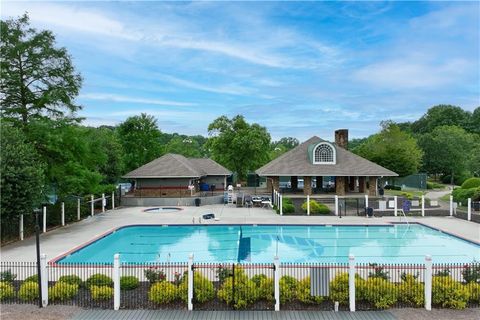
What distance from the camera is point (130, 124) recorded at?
172 feet

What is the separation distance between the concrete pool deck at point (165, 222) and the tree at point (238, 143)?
18.1 metres

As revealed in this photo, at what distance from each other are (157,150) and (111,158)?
49.4ft

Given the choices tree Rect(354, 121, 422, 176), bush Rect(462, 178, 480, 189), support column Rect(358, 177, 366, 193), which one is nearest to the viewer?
bush Rect(462, 178, 480, 189)

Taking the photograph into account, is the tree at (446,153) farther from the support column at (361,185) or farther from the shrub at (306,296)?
the shrub at (306,296)

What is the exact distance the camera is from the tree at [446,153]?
2479 inches

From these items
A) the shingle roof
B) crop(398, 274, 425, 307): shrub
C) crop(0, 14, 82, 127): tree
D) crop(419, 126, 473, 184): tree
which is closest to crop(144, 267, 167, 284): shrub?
crop(398, 274, 425, 307): shrub

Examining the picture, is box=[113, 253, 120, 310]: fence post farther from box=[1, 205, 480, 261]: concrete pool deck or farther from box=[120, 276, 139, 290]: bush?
box=[1, 205, 480, 261]: concrete pool deck

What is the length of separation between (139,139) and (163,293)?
4222 centimetres

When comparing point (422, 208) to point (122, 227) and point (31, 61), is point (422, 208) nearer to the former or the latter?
point (122, 227)

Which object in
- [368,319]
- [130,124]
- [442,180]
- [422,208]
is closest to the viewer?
[368,319]

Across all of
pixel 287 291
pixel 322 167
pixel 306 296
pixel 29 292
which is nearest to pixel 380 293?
pixel 306 296

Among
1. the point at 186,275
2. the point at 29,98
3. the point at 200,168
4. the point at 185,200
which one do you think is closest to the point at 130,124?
the point at 200,168

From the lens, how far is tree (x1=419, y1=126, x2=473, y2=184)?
6297 cm

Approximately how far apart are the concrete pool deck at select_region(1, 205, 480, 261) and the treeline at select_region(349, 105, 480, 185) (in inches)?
835
